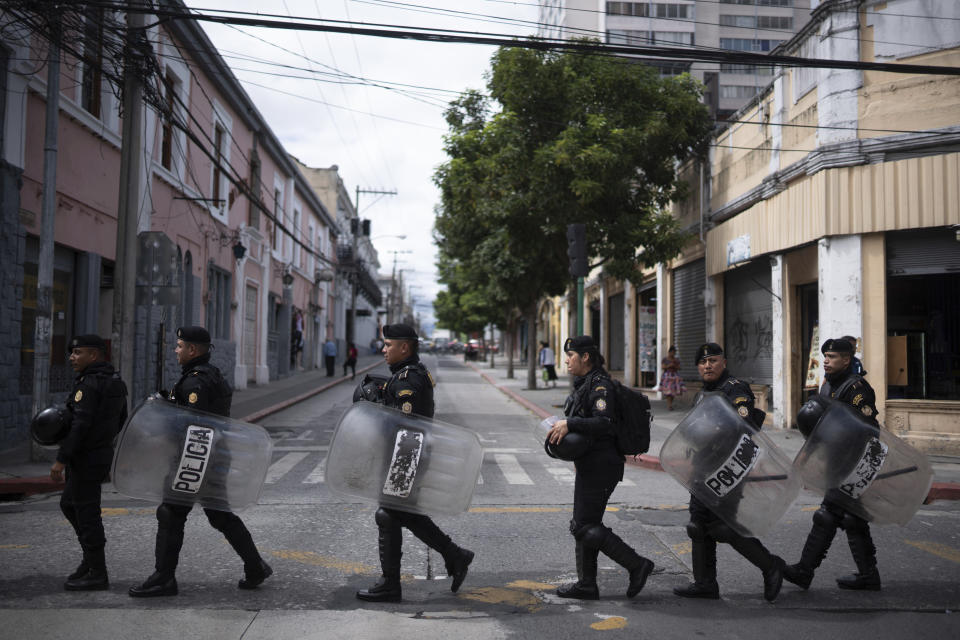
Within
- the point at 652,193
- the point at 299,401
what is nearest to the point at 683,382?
the point at 652,193

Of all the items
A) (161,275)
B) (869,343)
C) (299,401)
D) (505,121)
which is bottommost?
(299,401)

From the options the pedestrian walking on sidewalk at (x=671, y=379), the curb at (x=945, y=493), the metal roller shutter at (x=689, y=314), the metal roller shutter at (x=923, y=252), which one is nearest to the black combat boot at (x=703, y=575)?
the curb at (x=945, y=493)

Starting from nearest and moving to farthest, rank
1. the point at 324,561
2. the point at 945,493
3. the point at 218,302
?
the point at 324,561 → the point at 945,493 → the point at 218,302

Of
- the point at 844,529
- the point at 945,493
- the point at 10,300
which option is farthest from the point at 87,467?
the point at 945,493

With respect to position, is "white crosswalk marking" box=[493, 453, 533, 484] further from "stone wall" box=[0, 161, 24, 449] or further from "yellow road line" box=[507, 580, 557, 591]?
"stone wall" box=[0, 161, 24, 449]

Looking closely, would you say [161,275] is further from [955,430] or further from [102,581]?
[955,430]

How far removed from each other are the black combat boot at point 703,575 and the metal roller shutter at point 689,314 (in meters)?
13.6

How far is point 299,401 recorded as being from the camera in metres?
20.5

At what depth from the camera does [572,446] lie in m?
4.52

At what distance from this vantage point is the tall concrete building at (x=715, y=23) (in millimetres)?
50656

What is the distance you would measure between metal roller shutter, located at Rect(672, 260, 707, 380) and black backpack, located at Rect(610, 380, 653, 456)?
13800 millimetres

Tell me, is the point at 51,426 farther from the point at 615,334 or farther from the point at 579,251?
the point at 615,334

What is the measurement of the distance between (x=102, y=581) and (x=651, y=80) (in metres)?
15.4

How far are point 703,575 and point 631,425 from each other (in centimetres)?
109
